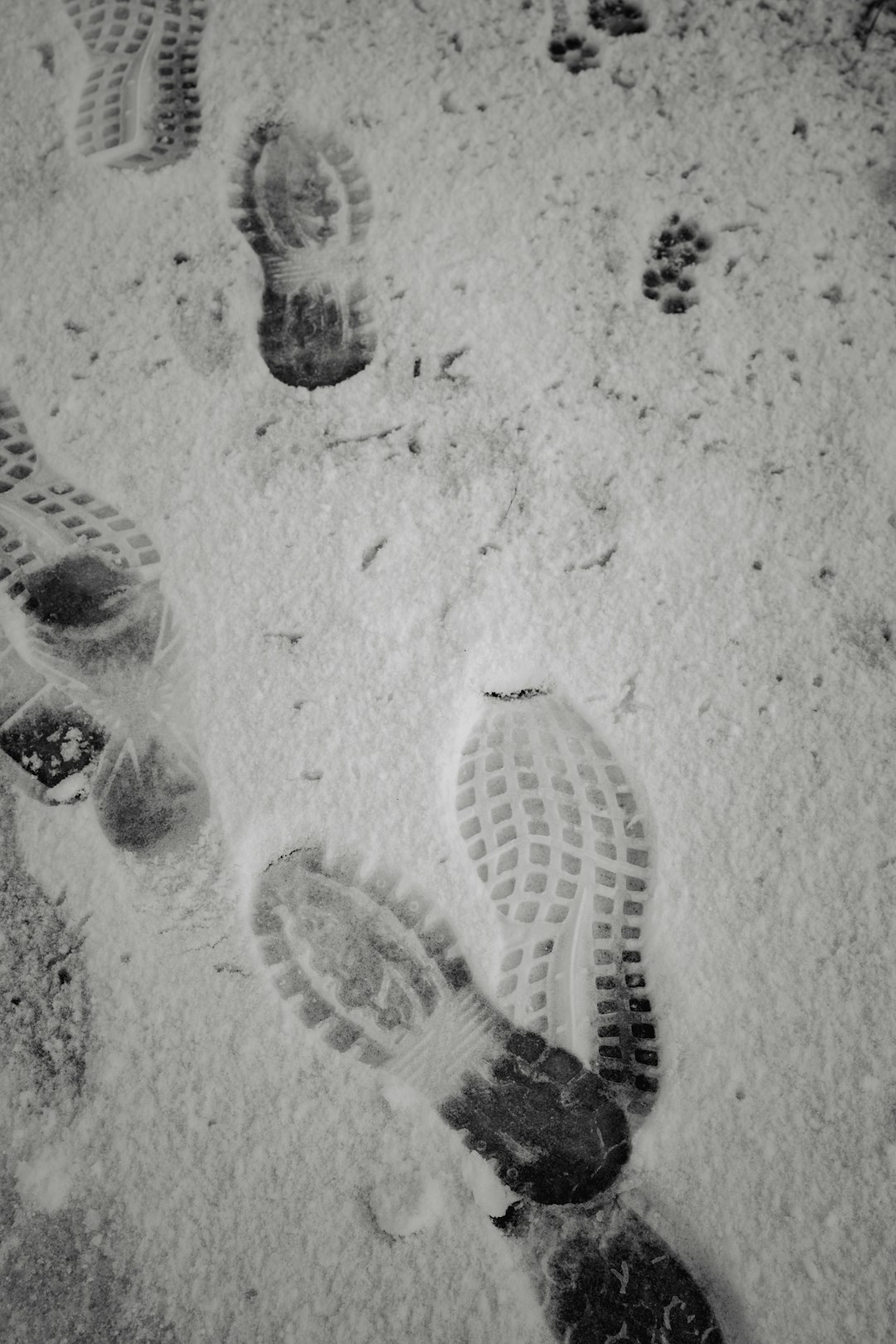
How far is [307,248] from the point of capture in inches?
41.7

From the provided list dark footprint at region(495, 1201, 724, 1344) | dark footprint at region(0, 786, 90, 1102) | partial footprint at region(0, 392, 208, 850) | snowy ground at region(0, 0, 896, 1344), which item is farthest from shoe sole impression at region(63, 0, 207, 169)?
dark footprint at region(495, 1201, 724, 1344)

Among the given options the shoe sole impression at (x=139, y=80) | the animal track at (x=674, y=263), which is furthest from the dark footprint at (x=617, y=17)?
the shoe sole impression at (x=139, y=80)

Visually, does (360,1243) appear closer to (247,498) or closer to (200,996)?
(200,996)

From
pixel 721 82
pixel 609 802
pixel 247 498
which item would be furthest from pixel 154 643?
pixel 721 82

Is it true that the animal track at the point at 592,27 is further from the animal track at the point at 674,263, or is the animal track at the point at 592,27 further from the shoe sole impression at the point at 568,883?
the shoe sole impression at the point at 568,883

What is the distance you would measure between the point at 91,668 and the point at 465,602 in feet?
1.41

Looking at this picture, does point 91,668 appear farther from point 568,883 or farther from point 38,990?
point 568,883

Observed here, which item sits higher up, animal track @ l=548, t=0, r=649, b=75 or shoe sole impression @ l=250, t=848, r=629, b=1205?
animal track @ l=548, t=0, r=649, b=75

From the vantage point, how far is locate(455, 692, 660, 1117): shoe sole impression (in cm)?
84

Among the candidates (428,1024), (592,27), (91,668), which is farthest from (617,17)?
(428,1024)

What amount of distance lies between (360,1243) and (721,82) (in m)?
1.43

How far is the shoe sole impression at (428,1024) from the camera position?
823 millimetres

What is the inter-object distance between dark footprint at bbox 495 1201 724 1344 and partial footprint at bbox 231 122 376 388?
3.15ft

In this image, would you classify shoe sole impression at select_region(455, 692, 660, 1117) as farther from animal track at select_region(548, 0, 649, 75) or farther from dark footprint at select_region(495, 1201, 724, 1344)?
animal track at select_region(548, 0, 649, 75)
